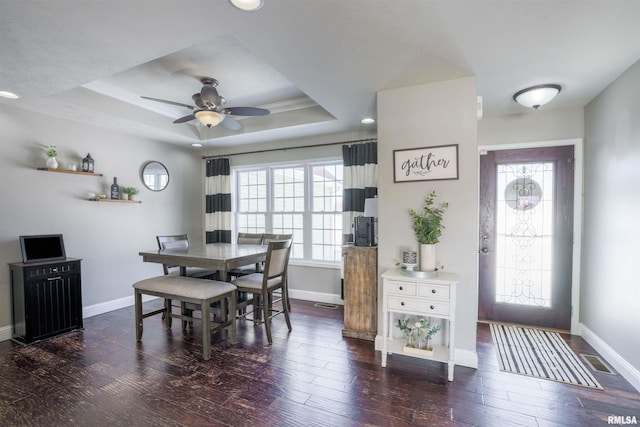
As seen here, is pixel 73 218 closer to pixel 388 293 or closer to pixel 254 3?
pixel 254 3

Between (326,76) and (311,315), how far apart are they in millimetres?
2799

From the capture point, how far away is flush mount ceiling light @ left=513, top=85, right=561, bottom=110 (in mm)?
2625

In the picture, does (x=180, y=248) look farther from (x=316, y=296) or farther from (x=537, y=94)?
(x=537, y=94)

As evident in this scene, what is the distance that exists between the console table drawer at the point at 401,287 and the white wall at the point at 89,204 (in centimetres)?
381

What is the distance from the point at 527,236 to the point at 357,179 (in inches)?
82.9

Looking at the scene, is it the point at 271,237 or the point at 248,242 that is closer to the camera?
the point at 271,237

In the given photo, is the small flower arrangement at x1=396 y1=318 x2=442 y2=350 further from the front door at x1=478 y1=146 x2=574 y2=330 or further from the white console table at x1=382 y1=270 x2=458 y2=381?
the front door at x1=478 y1=146 x2=574 y2=330

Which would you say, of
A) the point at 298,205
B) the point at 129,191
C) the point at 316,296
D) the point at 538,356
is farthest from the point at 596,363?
the point at 129,191

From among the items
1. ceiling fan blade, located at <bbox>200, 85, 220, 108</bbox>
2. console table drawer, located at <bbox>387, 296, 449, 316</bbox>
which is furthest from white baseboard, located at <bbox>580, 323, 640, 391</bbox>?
ceiling fan blade, located at <bbox>200, 85, 220, 108</bbox>

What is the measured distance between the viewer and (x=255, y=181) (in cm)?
504

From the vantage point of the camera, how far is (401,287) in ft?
8.05

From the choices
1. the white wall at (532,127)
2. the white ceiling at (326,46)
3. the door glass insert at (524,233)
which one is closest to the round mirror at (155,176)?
the white ceiling at (326,46)

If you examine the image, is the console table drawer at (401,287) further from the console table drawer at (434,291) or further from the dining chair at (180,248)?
the dining chair at (180,248)

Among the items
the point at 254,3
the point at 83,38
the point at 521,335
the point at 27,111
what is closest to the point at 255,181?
the point at 27,111
